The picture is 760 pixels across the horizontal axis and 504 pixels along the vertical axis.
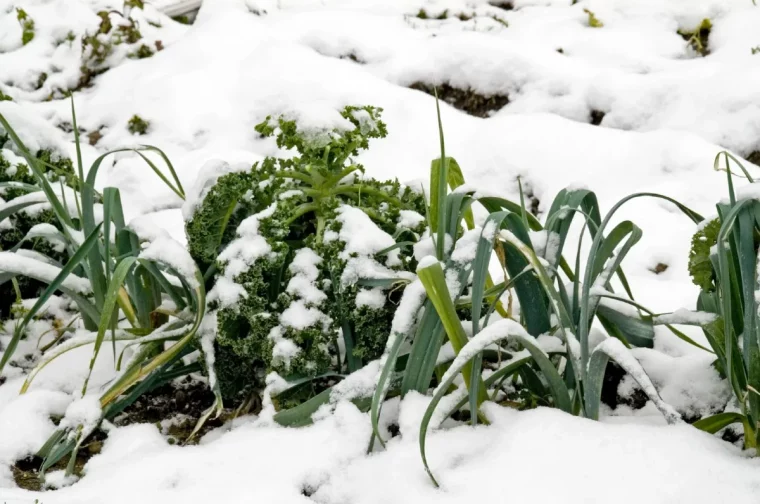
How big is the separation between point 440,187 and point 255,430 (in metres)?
0.63

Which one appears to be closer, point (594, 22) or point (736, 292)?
point (736, 292)

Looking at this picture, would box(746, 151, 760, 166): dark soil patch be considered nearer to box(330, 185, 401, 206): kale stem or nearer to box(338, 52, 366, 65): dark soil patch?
box(330, 185, 401, 206): kale stem

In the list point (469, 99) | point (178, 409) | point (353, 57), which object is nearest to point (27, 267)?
point (178, 409)

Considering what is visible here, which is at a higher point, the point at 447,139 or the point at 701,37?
the point at 701,37

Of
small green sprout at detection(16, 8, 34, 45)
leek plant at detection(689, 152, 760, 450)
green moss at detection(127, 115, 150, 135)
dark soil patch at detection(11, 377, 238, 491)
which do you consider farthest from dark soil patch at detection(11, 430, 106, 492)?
small green sprout at detection(16, 8, 34, 45)

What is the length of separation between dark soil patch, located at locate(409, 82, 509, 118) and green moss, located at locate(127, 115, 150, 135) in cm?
121

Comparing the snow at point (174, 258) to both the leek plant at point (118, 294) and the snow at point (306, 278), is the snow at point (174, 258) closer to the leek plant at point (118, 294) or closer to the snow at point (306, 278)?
the leek plant at point (118, 294)

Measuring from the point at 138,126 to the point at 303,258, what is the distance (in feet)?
6.06

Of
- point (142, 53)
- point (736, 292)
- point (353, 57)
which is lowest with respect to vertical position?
point (142, 53)

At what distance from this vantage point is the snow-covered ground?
1.14m

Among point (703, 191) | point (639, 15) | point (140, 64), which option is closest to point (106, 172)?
point (140, 64)

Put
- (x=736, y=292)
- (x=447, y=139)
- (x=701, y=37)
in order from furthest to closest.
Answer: (x=701, y=37) → (x=447, y=139) → (x=736, y=292)

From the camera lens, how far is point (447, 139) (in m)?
2.67

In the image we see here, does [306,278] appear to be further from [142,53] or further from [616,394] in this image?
[142,53]
